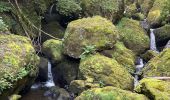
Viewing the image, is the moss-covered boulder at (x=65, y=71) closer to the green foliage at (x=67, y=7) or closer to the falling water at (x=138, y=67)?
the falling water at (x=138, y=67)

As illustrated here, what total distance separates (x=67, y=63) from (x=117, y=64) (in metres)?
1.93

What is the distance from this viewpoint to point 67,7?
50.4 ft

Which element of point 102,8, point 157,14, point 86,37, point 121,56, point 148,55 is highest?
point 102,8

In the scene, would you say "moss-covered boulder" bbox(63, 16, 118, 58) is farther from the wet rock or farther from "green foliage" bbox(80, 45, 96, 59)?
the wet rock

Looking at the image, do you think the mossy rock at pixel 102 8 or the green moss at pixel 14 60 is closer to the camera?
the green moss at pixel 14 60

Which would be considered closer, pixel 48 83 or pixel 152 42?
pixel 48 83

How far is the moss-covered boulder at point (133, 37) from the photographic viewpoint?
51.8ft

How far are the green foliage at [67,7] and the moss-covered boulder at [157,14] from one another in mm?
4247

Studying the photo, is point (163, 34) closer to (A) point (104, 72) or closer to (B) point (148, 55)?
(B) point (148, 55)

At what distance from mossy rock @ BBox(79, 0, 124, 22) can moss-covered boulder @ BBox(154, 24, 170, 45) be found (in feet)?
6.99

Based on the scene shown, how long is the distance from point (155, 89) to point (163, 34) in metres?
7.72

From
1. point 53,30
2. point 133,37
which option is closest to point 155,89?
point 133,37

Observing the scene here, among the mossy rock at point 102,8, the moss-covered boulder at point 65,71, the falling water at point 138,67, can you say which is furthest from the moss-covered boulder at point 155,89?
the mossy rock at point 102,8

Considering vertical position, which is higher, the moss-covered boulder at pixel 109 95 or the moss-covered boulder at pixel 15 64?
the moss-covered boulder at pixel 15 64
